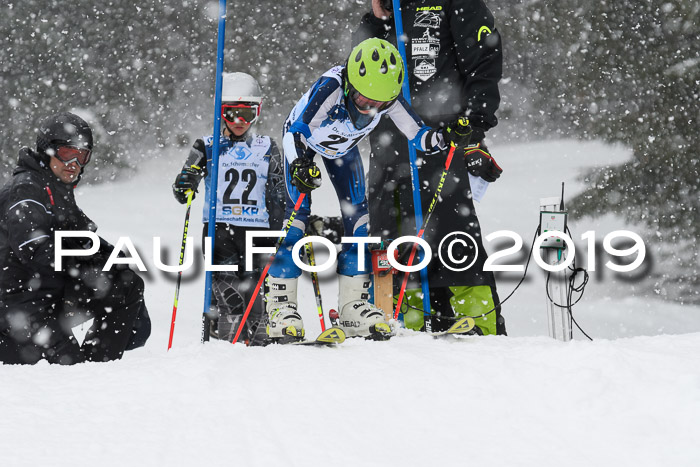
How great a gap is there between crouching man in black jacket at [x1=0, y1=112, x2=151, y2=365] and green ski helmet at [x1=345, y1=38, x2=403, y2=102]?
165 cm

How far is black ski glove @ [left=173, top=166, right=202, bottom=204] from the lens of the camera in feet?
14.9

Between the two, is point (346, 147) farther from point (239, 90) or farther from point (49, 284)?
point (49, 284)

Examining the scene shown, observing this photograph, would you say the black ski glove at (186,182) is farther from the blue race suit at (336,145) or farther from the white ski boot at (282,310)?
the white ski boot at (282,310)

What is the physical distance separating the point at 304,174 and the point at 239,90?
147cm

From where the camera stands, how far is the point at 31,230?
362 cm

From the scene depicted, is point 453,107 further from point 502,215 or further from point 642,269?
point 502,215

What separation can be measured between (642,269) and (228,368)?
32.6 feet

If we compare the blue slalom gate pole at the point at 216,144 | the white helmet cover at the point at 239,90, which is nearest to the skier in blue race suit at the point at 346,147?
the blue slalom gate pole at the point at 216,144

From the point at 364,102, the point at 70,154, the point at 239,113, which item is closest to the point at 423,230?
the point at 364,102

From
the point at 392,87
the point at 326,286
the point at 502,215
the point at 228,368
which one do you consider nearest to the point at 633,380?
the point at 228,368

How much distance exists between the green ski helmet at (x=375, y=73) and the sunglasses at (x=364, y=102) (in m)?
0.03

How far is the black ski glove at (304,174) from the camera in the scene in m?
3.58

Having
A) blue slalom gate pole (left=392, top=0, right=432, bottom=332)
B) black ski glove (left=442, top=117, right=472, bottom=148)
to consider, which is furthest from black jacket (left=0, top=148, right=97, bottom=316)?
black ski glove (left=442, top=117, right=472, bottom=148)

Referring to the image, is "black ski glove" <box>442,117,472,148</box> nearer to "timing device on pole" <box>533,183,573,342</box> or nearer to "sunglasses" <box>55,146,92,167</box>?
"timing device on pole" <box>533,183,573,342</box>
